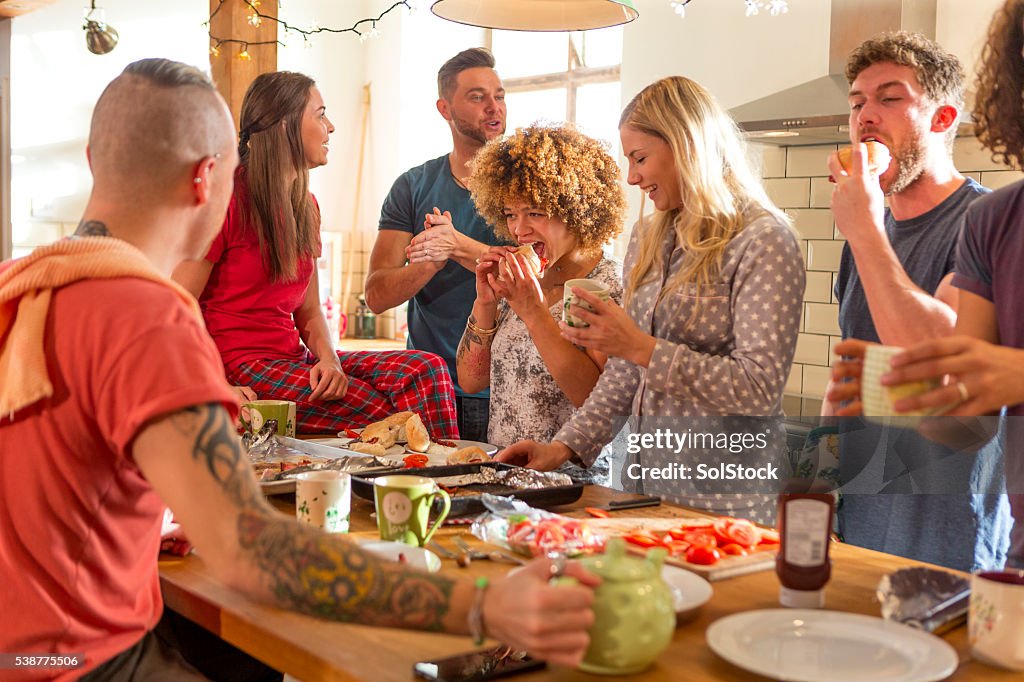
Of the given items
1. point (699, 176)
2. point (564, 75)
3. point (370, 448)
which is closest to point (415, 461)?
point (370, 448)

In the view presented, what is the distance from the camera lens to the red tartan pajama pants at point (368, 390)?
268cm

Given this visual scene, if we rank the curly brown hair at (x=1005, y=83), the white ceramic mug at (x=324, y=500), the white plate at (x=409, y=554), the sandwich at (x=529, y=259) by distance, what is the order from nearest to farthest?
the white plate at (x=409, y=554)
the white ceramic mug at (x=324, y=500)
the curly brown hair at (x=1005, y=83)
the sandwich at (x=529, y=259)

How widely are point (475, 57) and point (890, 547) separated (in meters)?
2.08

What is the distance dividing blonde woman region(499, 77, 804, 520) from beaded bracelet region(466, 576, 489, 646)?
110cm

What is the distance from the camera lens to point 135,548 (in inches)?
50.8

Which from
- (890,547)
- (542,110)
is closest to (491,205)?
(890,547)

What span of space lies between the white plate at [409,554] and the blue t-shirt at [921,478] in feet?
3.99

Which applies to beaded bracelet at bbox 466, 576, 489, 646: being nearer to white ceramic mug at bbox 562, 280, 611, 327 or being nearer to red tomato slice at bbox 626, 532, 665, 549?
red tomato slice at bbox 626, 532, 665, 549

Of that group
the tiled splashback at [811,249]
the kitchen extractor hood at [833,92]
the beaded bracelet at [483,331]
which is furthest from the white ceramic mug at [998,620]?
the tiled splashback at [811,249]

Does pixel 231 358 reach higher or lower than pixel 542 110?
lower

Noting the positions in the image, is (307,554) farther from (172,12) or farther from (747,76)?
(172,12)

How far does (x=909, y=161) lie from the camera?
232 cm

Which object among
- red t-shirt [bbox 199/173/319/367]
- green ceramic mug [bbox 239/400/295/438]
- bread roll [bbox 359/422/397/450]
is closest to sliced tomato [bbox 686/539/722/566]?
bread roll [bbox 359/422/397/450]

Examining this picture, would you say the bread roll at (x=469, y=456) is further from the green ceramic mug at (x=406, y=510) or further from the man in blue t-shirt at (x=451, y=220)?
the man in blue t-shirt at (x=451, y=220)
